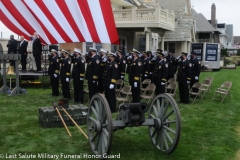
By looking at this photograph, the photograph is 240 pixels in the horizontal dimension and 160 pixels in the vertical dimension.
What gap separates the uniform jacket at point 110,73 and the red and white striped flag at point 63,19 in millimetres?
733

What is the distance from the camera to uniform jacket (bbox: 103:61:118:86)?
9.16 metres

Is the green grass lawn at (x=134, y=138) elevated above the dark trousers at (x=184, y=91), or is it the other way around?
the dark trousers at (x=184, y=91)

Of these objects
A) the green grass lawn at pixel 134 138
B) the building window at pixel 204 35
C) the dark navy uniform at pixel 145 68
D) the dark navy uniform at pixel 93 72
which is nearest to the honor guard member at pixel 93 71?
the dark navy uniform at pixel 93 72

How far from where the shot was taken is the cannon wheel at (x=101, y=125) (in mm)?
4954

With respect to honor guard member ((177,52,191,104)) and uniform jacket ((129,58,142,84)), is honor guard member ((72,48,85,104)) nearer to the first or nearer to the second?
uniform jacket ((129,58,142,84))

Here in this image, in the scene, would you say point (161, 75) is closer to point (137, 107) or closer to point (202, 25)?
point (137, 107)

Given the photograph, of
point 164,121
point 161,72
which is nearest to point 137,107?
point 164,121

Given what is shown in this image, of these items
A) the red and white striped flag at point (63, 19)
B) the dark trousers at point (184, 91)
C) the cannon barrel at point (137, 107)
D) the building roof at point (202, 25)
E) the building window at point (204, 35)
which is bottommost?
the dark trousers at point (184, 91)

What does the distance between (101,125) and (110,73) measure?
13.1 ft

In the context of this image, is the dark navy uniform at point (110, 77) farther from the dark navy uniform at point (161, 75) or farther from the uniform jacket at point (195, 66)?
the uniform jacket at point (195, 66)

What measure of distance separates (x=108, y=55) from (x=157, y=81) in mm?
2356

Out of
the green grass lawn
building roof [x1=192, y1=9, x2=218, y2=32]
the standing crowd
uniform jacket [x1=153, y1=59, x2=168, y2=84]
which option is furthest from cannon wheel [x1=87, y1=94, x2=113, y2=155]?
building roof [x1=192, y1=9, x2=218, y2=32]

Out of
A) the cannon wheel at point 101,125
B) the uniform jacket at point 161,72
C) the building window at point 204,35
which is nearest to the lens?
the cannon wheel at point 101,125

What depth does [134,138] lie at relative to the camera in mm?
6793
